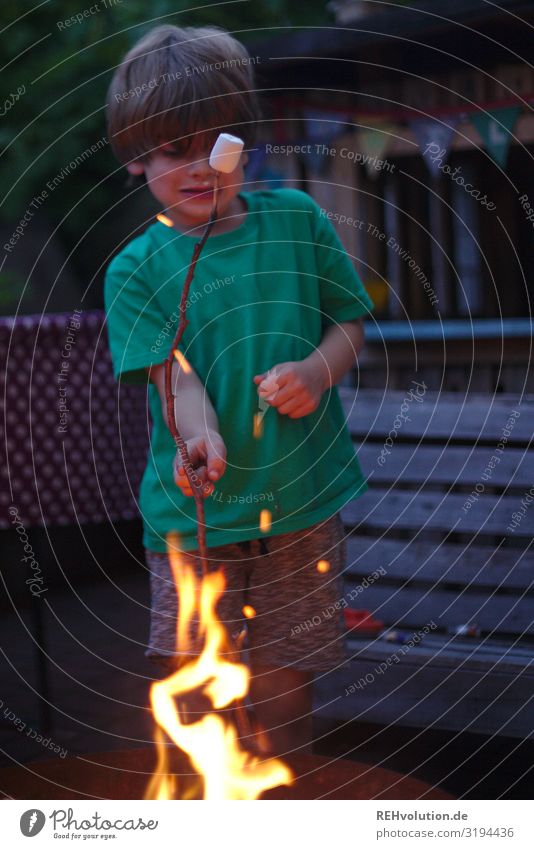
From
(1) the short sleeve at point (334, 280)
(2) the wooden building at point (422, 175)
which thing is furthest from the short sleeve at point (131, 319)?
(2) the wooden building at point (422, 175)

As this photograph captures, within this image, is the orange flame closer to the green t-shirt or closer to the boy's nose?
the green t-shirt

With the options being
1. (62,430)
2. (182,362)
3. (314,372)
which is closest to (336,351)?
(314,372)

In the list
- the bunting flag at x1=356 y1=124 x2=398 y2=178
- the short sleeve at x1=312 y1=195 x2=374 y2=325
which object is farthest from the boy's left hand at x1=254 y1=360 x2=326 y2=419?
the bunting flag at x1=356 y1=124 x2=398 y2=178

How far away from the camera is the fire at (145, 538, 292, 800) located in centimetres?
126

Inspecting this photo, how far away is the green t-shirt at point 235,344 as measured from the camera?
4.79 ft

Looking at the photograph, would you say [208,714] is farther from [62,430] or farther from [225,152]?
[62,430]

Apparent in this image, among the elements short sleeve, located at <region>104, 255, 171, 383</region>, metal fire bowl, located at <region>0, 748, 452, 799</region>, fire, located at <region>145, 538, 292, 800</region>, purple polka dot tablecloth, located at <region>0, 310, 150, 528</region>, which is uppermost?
purple polka dot tablecloth, located at <region>0, 310, 150, 528</region>

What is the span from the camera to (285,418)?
150 cm

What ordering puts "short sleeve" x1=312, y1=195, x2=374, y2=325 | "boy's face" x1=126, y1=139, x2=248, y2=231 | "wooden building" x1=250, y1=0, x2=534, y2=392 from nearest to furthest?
"boy's face" x1=126, y1=139, x2=248, y2=231
"short sleeve" x1=312, y1=195, x2=374, y2=325
"wooden building" x1=250, y1=0, x2=534, y2=392

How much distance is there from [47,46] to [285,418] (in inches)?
158

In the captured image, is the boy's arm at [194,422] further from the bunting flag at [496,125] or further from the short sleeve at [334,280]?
the bunting flag at [496,125]

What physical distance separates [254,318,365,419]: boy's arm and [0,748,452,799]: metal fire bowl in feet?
1.41

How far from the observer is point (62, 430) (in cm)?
249

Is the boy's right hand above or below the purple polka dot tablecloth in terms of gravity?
below
